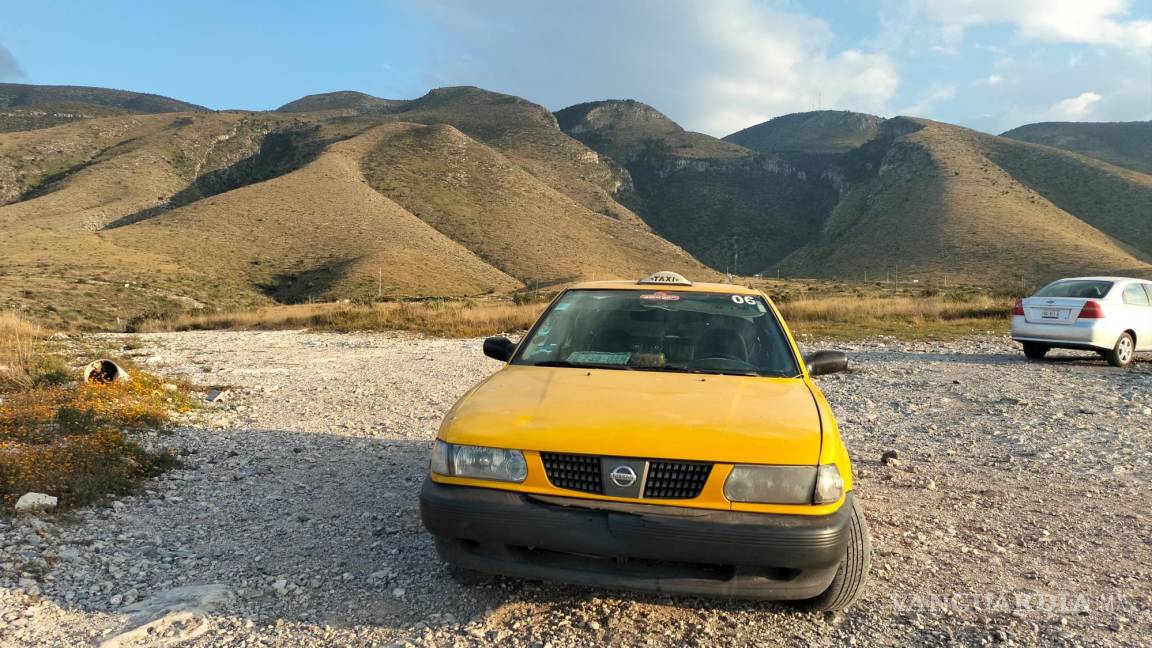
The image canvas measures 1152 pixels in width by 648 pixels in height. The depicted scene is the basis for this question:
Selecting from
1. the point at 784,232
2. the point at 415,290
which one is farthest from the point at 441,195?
the point at 784,232

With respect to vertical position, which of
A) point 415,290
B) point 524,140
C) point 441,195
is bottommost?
point 415,290

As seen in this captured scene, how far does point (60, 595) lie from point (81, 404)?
4.34m

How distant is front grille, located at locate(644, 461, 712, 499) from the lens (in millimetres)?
2881

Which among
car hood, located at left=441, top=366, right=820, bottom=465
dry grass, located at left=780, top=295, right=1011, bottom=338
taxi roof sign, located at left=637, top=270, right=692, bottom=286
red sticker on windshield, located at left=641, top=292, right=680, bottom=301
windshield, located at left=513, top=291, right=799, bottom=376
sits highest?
taxi roof sign, located at left=637, top=270, right=692, bottom=286

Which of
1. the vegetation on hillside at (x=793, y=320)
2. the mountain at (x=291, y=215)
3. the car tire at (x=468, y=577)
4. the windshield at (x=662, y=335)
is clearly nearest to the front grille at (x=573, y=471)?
the car tire at (x=468, y=577)

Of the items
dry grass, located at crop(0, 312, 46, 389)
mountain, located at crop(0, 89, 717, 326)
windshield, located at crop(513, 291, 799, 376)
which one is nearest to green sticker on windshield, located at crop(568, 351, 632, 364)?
windshield, located at crop(513, 291, 799, 376)

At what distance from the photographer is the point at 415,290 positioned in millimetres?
52375

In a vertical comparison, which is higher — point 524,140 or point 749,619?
point 524,140

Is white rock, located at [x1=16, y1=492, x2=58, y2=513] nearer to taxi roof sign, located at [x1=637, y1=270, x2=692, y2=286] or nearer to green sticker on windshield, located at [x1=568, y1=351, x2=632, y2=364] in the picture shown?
green sticker on windshield, located at [x1=568, y1=351, x2=632, y2=364]

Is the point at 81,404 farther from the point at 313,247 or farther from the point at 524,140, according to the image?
the point at 524,140

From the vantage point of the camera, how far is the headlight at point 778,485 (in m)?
2.87

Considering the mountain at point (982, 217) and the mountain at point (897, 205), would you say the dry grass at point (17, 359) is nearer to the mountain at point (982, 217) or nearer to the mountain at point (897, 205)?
the mountain at point (982, 217)

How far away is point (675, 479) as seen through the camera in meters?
2.91

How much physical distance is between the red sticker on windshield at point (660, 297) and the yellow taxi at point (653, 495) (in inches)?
48.9
